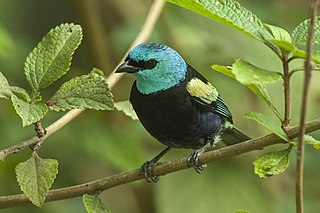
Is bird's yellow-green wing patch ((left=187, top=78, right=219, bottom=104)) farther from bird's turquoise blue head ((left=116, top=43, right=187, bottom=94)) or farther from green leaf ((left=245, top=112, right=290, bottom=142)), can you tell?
green leaf ((left=245, top=112, right=290, bottom=142))

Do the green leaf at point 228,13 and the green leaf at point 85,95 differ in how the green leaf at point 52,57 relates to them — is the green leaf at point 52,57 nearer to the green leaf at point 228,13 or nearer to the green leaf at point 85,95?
the green leaf at point 85,95

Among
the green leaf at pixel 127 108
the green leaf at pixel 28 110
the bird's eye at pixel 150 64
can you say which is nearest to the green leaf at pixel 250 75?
the green leaf at pixel 28 110

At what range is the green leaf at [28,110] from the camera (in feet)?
5.66

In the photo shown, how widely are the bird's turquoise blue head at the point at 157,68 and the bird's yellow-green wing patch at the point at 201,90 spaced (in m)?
0.05

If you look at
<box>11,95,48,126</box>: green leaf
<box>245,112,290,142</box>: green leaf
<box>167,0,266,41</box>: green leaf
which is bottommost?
<box>11,95,48,126</box>: green leaf

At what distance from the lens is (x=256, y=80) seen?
4.97 ft

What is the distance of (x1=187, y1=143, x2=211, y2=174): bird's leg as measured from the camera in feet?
6.57

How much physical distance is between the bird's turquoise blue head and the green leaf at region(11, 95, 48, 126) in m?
0.68

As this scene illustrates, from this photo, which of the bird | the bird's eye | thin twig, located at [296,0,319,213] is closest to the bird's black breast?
the bird

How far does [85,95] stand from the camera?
1851 mm

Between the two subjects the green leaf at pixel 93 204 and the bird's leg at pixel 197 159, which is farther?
the bird's leg at pixel 197 159

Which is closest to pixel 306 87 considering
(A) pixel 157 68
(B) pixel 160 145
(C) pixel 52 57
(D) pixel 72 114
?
(C) pixel 52 57

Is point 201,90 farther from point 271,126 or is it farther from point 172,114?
point 271,126

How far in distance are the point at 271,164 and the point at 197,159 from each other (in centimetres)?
33
